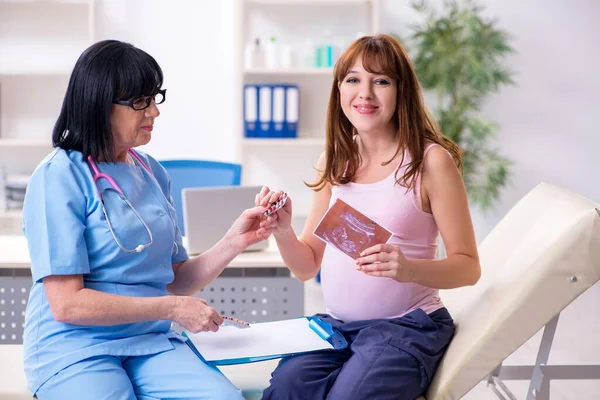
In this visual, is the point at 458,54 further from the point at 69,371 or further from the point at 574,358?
the point at 69,371

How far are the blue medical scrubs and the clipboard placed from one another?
0.23 feet

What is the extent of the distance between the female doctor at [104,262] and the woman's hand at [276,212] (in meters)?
0.27

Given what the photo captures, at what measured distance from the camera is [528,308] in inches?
64.4

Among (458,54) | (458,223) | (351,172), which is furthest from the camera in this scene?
(458,54)

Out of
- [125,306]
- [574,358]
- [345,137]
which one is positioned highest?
[345,137]

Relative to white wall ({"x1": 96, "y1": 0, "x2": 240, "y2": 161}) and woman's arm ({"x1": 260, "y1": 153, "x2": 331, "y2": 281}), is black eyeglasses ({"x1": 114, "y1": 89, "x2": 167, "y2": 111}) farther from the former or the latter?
white wall ({"x1": 96, "y1": 0, "x2": 240, "y2": 161})

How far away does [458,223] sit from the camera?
5.79 ft

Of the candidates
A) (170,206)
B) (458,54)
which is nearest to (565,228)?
(170,206)

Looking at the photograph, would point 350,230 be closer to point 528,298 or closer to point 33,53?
point 528,298

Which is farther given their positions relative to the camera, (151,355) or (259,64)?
(259,64)

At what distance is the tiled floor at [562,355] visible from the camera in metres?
1.84

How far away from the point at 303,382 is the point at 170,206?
1.76 ft

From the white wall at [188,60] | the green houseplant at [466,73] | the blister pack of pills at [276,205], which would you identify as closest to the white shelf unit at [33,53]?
the white wall at [188,60]

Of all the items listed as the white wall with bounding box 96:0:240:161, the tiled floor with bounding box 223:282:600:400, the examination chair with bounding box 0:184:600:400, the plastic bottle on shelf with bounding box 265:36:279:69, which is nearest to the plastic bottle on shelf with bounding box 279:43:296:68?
the plastic bottle on shelf with bounding box 265:36:279:69
